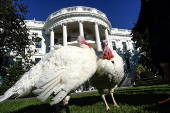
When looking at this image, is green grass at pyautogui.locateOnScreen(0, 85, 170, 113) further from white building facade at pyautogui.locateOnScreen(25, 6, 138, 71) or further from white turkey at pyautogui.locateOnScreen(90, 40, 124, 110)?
white building facade at pyautogui.locateOnScreen(25, 6, 138, 71)

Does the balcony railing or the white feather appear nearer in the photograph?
the white feather

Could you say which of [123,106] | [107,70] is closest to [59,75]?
[107,70]

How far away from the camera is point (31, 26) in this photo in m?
26.0

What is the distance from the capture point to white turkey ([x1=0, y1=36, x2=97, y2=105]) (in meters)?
2.15

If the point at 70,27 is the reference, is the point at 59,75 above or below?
below

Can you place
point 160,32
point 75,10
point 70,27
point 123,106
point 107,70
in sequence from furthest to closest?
point 70,27 < point 75,10 < point 123,106 < point 107,70 < point 160,32

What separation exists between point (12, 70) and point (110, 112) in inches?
650

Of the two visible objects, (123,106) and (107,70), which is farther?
(123,106)

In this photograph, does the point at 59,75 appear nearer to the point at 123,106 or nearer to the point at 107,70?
the point at 107,70

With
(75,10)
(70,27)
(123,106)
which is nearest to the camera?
(123,106)

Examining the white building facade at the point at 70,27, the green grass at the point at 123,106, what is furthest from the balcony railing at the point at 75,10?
the green grass at the point at 123,106

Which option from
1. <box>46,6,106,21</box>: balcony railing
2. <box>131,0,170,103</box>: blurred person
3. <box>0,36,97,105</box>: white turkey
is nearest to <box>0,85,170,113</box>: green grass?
<box>0,36,97,105</box>: white turkey

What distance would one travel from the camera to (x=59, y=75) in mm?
2281

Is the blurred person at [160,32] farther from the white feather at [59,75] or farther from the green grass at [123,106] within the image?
the green grass at [123,106]
